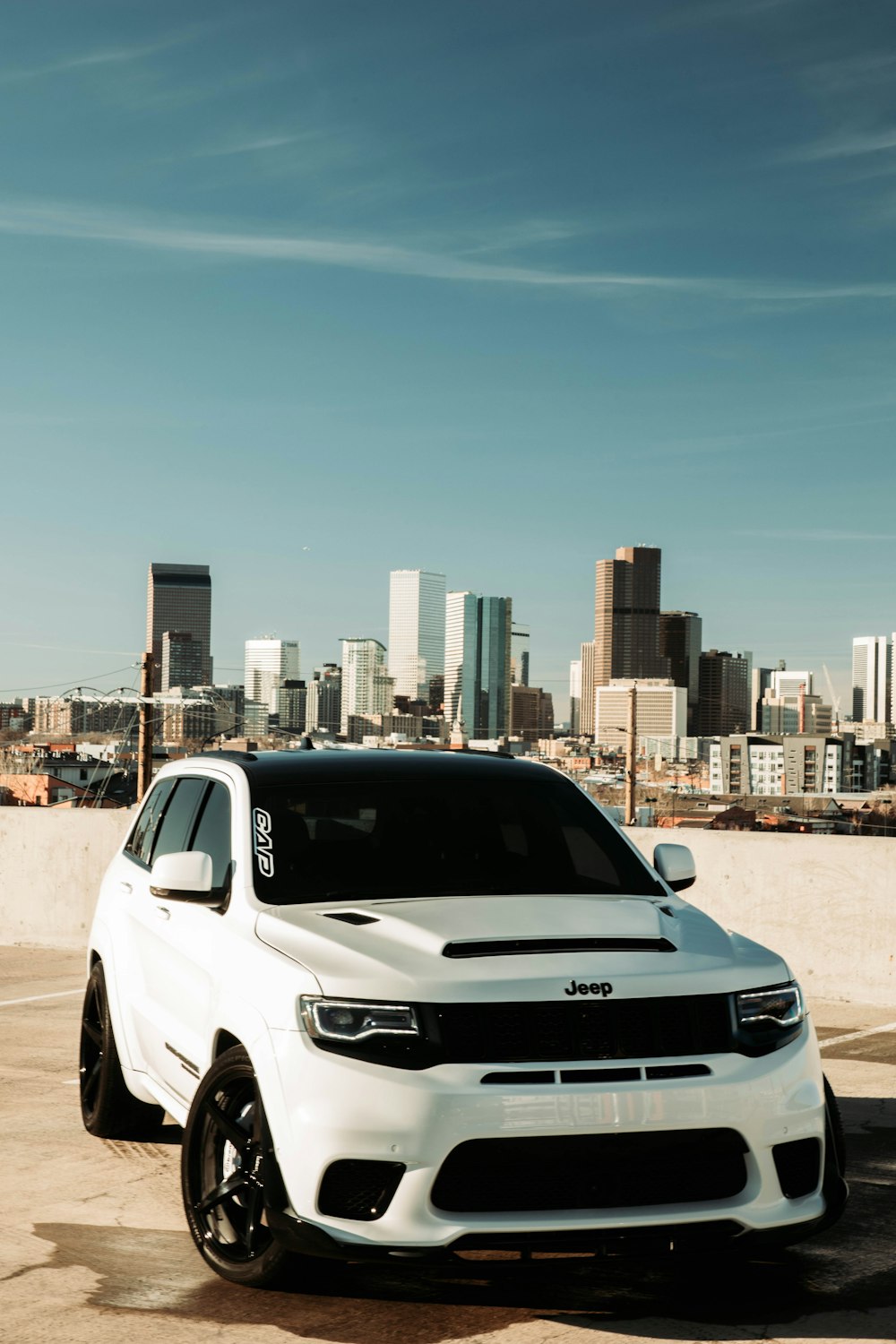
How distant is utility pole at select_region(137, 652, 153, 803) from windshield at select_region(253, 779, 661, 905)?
3267cm

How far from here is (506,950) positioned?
440cm

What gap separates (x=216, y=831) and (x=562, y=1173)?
2220mm

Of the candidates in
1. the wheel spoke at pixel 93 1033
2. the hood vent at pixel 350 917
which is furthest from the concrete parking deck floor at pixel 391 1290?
the hood vent at pixel 350 917

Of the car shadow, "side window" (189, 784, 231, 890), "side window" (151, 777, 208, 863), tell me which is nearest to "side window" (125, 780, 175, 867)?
"side window" (151, 777, 208, 863)

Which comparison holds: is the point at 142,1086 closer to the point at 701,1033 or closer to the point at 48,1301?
the point at 48,1301

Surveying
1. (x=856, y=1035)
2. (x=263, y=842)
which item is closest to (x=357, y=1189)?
(x=263, y=842)

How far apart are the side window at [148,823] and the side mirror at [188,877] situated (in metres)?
1.36

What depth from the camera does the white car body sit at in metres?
4.03

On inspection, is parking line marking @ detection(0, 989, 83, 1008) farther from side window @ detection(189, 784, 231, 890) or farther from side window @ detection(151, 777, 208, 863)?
side window @ detection(189, 784, 231, 890)

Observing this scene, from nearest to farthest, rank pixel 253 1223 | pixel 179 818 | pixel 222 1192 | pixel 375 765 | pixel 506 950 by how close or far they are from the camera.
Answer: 1. pixel 506 950
2. pixel 253 1223
3. pixel 222 1192
4. pixel 375 765
5. pixel 179 818

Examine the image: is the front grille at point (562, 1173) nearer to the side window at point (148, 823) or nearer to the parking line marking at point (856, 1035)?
the side window at point (148, 823)

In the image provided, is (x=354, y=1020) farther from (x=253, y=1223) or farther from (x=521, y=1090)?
(x=253, y=1223)

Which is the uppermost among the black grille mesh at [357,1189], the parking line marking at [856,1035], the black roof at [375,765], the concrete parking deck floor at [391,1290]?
the black roof at [375,765]

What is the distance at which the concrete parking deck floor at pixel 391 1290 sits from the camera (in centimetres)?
429
